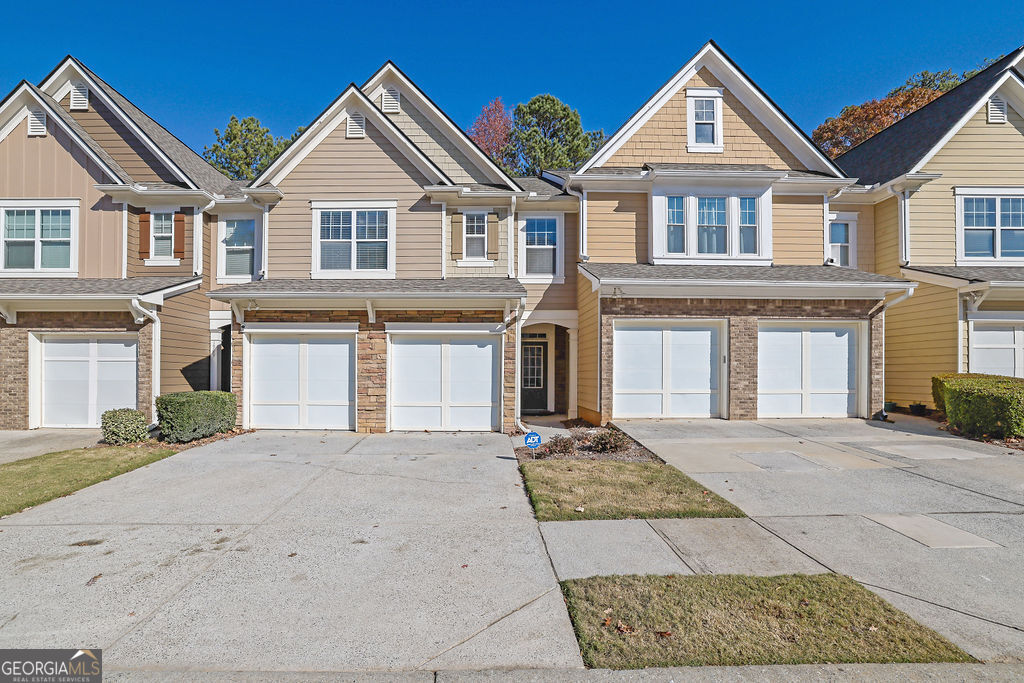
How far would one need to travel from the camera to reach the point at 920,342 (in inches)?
560

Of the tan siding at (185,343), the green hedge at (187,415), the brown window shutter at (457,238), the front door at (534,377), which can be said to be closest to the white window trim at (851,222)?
the front door at (534,377)

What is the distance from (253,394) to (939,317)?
674 inches

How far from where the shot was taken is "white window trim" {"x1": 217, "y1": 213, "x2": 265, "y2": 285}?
45.6 ft

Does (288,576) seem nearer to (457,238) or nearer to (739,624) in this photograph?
(739,624)

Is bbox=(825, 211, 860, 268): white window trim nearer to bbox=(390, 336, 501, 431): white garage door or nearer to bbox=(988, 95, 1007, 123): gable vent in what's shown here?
bbox=(988, 95, 1007, 123): gable vent

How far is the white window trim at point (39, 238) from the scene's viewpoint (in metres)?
13.0

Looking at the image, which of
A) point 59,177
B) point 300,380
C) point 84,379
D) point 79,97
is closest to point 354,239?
point 300,380

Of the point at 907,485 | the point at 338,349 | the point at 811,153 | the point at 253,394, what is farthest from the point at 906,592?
the point at 811,153

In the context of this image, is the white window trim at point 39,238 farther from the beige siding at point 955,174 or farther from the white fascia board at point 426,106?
the beige siding at point 955,174

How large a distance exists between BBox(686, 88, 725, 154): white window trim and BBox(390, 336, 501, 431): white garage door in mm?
7769

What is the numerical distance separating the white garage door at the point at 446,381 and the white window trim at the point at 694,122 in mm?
7769

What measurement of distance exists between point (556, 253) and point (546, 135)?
1963cm

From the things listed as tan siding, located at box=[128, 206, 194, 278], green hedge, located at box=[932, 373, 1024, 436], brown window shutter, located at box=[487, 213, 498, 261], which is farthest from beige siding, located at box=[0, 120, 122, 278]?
green hedge, located at box=[932, 373, 1024, 436]

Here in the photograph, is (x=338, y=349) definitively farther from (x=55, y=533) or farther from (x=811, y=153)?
(x=811, y=153)
